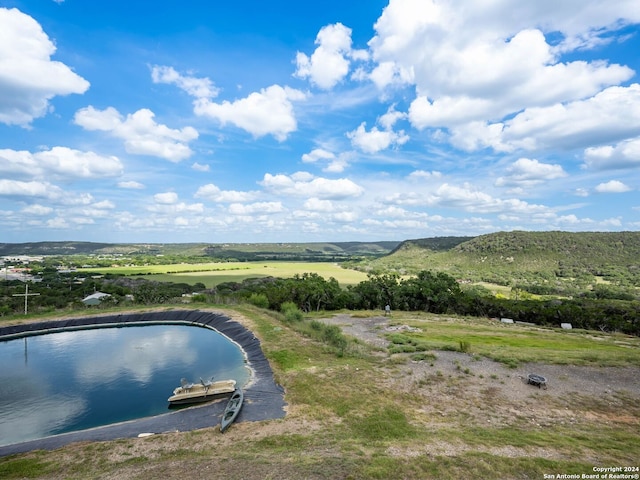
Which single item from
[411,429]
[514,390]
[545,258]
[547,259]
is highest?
[545,258]

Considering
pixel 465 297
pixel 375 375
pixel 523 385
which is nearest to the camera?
pixel 523 385

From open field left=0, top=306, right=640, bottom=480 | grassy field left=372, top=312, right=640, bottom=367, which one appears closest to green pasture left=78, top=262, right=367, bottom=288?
grassy field left=372, top=312, right=640, bottom=367

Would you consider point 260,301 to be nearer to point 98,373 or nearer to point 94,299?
point 98,373

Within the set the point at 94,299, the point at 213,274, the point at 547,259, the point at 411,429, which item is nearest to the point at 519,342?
the point at 411,429

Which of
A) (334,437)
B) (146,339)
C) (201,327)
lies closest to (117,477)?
(334,437)

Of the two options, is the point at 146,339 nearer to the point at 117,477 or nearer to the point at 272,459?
the point at 117,477

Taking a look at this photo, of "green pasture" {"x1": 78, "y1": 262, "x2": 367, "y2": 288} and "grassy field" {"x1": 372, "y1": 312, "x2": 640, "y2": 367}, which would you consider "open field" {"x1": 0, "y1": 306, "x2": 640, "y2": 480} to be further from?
"green pasture" {"x1": 78, "y1": 262, "x2": 367, "y2": 288}
